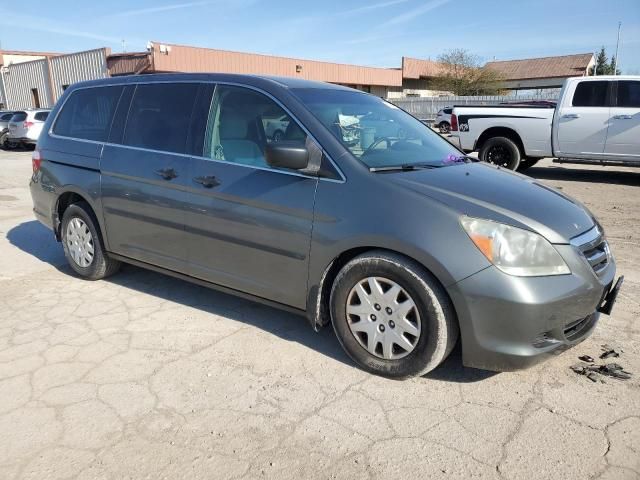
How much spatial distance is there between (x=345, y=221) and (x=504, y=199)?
914 mm

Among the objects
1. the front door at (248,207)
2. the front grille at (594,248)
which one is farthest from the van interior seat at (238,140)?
the front grille at (594,248)

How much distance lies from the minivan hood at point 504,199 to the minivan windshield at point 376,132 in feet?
0.67

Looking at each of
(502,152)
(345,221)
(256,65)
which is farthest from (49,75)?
(345,221)

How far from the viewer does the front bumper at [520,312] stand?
2629 millimetres

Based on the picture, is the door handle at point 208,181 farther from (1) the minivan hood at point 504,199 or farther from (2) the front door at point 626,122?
(2) the front door at point 626,122

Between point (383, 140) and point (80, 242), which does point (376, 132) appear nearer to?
point (383, 140)

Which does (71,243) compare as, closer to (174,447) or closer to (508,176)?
(174,447)

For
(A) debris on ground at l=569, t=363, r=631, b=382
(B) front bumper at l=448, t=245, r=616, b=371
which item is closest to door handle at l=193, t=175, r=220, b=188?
(B) front bumper at l=448, t=245, r=616, b=371

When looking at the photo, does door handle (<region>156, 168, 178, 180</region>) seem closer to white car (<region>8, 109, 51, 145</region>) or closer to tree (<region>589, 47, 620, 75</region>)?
white car (<region>8, 109, 51, 145</region>)

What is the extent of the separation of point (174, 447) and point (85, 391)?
813 millimetres

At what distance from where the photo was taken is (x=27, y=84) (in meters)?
34.9

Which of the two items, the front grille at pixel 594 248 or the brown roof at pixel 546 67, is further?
the brown roof at pixel 546 67

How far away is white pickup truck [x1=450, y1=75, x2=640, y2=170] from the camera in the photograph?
31.8 feet

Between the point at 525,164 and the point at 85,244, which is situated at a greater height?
the point at 85,244
